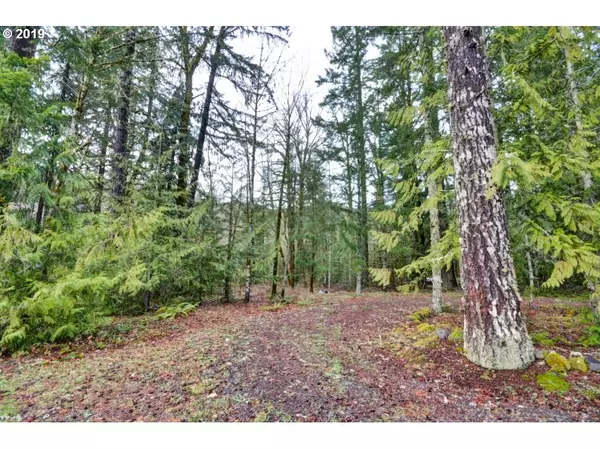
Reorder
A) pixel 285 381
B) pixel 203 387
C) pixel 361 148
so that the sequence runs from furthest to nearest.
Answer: pixel 361 148 → pixel 285 381 → pixel 203 387

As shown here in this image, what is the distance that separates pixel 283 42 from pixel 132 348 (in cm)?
948

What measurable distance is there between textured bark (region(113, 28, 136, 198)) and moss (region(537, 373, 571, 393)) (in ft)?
27.5

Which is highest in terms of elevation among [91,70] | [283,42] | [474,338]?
[283,42]

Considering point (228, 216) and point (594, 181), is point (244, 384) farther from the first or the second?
point (228, 216)

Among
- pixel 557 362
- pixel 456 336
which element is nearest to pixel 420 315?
pixel 456 336

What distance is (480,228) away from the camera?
9.91ft

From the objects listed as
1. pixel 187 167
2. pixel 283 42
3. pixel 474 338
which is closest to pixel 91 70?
pixel 187 167

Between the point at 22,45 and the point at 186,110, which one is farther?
the point at 186,110

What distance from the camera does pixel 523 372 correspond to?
107 inches

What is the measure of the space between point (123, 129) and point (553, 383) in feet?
31.4

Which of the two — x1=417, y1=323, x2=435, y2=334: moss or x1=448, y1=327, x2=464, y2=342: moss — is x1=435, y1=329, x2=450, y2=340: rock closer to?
x1=448, y1=327, x2=464, y2=342: moss

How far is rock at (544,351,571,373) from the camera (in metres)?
2.72

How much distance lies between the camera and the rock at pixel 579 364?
2728mm

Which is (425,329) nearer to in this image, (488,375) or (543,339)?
(543,339)
